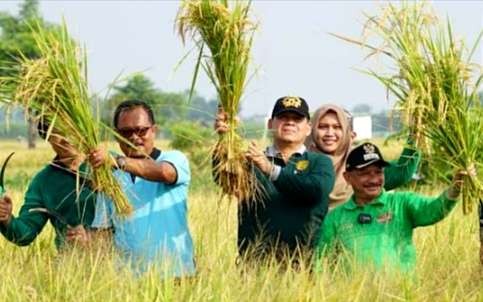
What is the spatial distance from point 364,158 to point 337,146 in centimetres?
52

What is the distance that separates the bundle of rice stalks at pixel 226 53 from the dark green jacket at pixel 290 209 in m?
0.23

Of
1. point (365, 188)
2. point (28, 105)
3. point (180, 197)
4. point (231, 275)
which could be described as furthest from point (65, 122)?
point (365, 188)

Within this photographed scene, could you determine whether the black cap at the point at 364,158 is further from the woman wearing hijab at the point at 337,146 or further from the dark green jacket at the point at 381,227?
the woman wearing hijab at the point at 337,146

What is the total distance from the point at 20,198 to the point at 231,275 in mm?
5674

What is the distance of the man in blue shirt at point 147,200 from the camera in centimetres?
446

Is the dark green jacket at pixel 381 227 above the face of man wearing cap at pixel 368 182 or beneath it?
beneath

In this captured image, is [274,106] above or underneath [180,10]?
underneath

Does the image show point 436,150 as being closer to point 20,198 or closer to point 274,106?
point 274,106

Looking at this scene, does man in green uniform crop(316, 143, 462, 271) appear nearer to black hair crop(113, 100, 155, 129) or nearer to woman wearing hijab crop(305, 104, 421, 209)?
woman wearing hijab crop(305, 104, 421, 209)

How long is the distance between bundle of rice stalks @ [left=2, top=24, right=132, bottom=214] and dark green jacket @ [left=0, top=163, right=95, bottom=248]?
0.22m

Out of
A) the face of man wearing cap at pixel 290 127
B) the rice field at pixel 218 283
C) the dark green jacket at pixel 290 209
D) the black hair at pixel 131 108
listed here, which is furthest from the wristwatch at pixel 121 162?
the face of man wearing cap at pixel 290 127

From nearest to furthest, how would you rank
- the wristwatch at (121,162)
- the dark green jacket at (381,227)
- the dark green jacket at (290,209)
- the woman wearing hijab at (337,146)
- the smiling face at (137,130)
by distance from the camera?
the wristwatch at (121,162) → the smiling face at (137,130) → the dark green jacket at (381,227) → the dark green jacket at (290,209) → the woman wearing hijab at (337,146)

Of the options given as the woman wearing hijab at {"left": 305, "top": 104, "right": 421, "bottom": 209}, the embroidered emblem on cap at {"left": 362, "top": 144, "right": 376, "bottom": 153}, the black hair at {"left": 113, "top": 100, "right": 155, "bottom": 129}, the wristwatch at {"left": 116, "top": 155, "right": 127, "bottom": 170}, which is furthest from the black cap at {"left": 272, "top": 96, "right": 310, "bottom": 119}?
the wristwatch at {"left": 116, "top": 155, "right": 127, "bottom": 170}

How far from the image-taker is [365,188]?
4.83 meters
